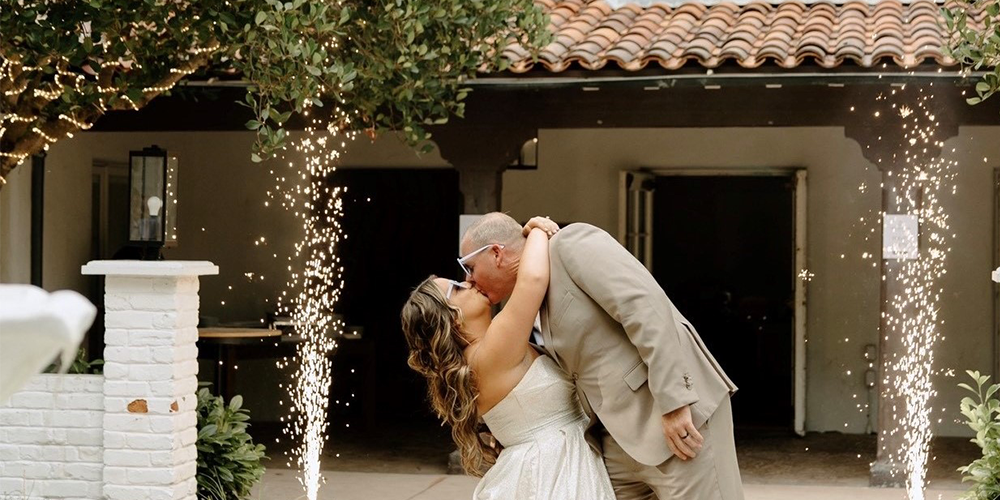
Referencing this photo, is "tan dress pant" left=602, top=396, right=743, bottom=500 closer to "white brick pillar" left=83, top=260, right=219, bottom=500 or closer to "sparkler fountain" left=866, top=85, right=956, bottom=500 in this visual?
"white brick pillar" left=83, top=260, right=219, bottom=500

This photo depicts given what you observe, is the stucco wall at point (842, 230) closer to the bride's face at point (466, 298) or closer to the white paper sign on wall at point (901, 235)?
the white paper sign on wall at point (901, 235)

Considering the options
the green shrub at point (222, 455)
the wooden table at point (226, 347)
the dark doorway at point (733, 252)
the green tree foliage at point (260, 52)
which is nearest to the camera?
the green shrub at point (222, 455)

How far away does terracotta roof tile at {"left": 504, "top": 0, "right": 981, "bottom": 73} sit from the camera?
340 inches

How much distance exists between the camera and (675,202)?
1387 centimetres

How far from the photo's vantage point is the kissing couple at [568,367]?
4129mm

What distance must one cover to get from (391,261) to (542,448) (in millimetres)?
8563

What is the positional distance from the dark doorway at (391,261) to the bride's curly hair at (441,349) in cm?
783

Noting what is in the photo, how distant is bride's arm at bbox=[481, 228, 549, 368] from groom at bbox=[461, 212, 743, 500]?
0.05 metres

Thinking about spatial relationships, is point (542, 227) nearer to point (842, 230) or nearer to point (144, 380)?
point (144, 380)

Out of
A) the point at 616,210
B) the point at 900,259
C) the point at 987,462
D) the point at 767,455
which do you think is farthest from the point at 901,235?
the point at 616,210

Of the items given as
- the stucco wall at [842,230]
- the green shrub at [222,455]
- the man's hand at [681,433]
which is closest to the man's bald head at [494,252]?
the man's hand at [681,433]

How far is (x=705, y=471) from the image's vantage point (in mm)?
4211

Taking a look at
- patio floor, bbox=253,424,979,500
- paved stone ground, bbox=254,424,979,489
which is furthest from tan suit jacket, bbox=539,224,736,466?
paved stone ground, bbox=254,424,979,489

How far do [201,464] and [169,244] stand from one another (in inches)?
73.4
